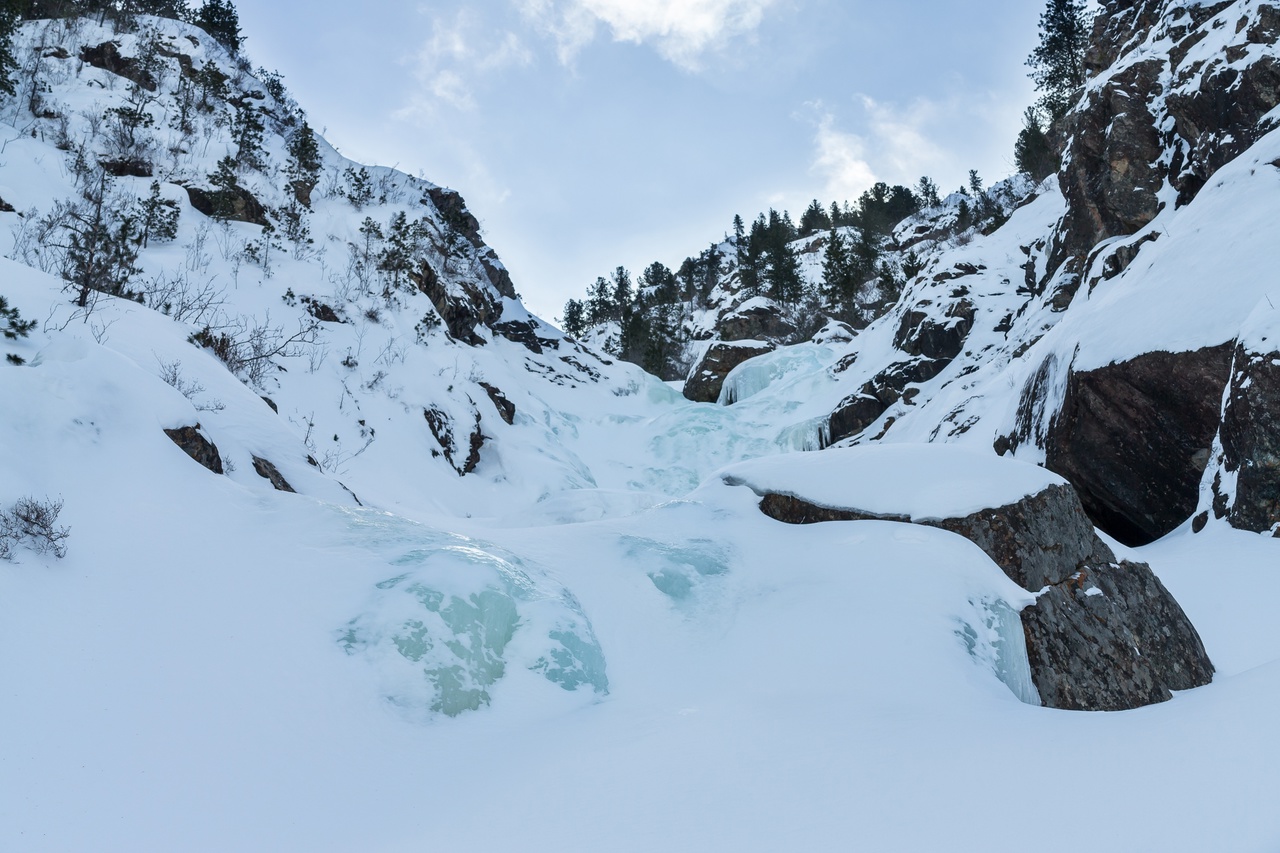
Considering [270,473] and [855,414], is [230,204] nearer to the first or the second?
[270,473]

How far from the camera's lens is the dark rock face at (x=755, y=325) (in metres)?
30.0

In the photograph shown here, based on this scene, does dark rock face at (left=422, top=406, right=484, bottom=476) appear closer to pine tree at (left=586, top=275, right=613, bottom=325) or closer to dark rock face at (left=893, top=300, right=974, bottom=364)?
dark rock face at (left=893, top=300, right=974, bottom=364)

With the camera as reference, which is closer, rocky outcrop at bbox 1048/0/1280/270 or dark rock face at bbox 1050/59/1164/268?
rocky outcrop at bbox 1048/0/1280/270

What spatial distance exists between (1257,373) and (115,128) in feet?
56.2

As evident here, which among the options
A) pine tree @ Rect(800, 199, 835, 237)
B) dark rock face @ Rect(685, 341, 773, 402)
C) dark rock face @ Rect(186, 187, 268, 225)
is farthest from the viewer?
pine tree @ Rect(800, 199, 835, 237)

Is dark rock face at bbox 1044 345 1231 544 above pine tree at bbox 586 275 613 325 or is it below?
below

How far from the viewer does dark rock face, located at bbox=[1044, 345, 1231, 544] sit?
6027 millimetres

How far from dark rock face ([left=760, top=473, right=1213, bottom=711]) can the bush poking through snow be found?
440cm

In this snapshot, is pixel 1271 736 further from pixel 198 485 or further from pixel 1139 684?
pixel 198 485

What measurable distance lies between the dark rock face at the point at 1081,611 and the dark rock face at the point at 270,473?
12.9 ft

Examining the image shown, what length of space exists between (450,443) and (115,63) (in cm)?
1314

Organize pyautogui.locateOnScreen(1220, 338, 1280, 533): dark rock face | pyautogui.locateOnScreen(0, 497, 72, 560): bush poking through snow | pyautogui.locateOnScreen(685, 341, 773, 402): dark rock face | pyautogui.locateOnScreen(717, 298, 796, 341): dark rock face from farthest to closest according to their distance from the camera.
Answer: pyautogui.locateOnScreen(717, 298, 796, 341): dark rock face < pyautogui.locateOnScreen(685, 341, 773, 402): dark rock face < pyautogui.locateOnScreen(1220, 338, 1280, 533): dark rock face < pyautogui.locateOnScreen(0, 497, 72, 560): bush poking through snow

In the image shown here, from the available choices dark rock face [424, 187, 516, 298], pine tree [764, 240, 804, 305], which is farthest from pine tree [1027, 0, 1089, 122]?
dark rock face [424, 187, 516, 298]

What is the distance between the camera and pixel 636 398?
23641 millimetres
